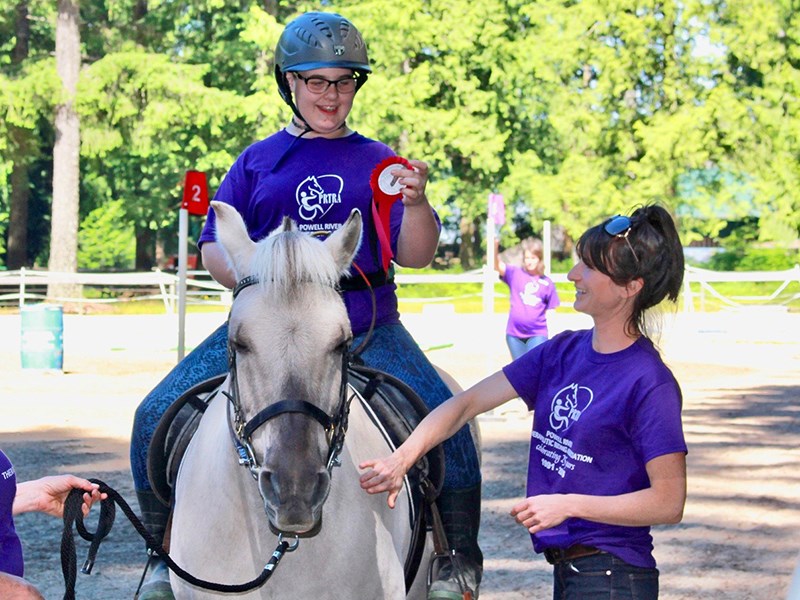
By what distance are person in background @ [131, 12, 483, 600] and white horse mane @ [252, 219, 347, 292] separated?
0.88 meters

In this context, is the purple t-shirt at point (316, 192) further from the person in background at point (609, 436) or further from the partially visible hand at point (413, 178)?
the person in background at point (609, 436)

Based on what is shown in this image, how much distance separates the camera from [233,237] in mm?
3783

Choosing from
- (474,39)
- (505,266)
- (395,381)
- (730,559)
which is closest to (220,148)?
(474,39)

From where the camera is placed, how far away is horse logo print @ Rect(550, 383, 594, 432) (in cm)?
391

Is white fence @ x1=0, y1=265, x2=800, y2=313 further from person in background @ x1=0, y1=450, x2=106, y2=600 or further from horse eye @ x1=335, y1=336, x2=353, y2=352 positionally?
person in background @ x1=0, y1=450, x2=106, y2=600

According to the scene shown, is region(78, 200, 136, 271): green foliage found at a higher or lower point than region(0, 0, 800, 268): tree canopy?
lower

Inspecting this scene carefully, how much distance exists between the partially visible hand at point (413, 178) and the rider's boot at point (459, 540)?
1.17 metres

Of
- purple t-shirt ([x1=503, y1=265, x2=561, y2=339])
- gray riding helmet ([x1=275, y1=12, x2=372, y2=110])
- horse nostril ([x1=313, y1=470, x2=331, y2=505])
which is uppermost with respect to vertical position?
gray riding helmet ([x1=275, y1=12, x2=372, y2=110])

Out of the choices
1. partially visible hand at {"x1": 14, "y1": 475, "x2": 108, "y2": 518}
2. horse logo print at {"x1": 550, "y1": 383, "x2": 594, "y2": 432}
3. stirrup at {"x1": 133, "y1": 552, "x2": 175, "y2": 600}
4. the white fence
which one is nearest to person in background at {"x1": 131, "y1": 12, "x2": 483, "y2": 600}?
stirrup at {"x1": 133, "y1": 552, "x2": 175, "y2": 600}

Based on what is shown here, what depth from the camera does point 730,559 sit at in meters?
8.16

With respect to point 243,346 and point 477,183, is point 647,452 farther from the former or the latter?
point 477,183

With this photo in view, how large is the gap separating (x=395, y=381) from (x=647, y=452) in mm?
1132

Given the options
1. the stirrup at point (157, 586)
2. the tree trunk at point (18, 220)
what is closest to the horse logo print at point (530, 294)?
the stirrup at point (157, 586)

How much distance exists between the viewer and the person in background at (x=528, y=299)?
1474cm
